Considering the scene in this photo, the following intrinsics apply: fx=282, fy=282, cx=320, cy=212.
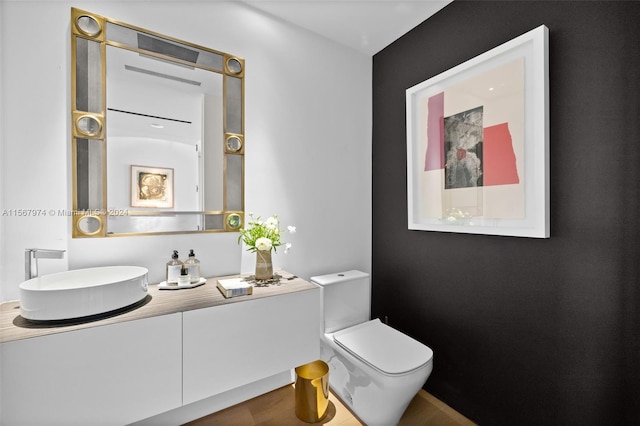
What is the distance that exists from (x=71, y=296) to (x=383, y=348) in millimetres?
1398

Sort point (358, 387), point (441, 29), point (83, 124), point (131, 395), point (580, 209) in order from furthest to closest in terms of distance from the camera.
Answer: point (441, 29)
point (358, 387)
point (83, 124)
point (580, 209)
point (131, 395)

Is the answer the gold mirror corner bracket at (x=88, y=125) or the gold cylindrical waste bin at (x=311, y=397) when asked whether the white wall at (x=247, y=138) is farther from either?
the gold cylindrical waste bin at (x=311, y=397)

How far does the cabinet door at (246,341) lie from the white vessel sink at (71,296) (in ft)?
0.74

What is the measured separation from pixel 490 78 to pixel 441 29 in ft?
1.75

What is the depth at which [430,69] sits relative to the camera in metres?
1.78

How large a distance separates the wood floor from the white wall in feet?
2.51

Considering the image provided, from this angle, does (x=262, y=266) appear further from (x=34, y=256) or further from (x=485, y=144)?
(x=485, y=144)

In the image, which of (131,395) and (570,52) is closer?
(131,395)

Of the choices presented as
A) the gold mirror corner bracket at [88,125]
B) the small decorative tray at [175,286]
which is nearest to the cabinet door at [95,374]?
the small decorative tray at [175,286]

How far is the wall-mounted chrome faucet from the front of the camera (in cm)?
106

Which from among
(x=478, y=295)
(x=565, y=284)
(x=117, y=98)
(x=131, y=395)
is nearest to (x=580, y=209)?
(x=565, y=284)

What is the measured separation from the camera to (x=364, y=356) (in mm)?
1464

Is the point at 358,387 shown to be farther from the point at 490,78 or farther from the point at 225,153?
the point at 490,78

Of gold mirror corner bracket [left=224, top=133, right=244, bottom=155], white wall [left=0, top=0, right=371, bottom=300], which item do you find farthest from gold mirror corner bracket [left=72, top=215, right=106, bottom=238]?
gold mirror corner bracket [left=224, top=133, right=244, bottom=155]
